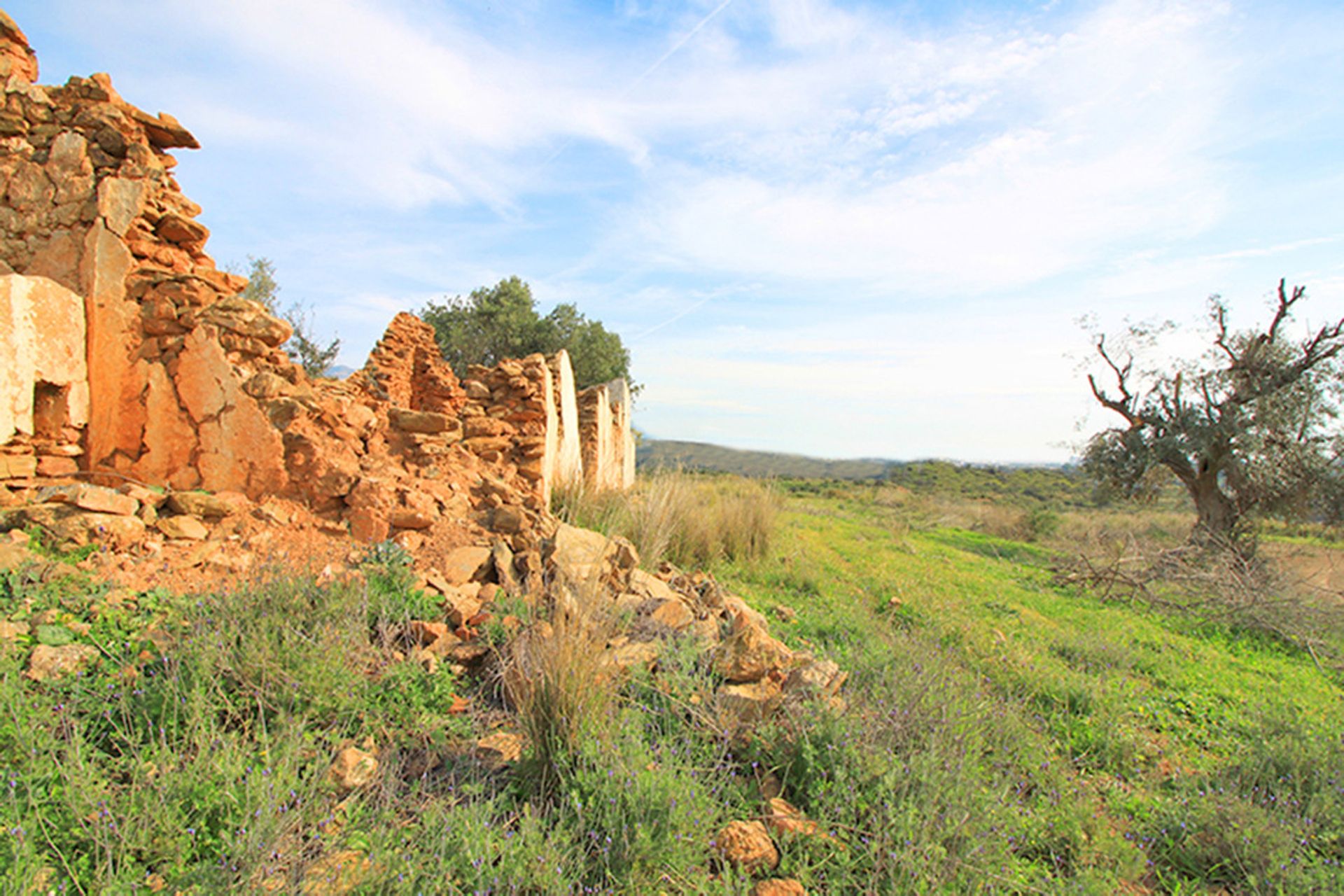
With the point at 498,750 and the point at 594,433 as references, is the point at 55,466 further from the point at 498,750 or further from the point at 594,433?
the point at 594,433

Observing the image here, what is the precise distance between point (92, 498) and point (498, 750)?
326cm

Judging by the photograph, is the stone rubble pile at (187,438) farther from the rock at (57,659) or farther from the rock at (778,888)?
the rock at (778,888)

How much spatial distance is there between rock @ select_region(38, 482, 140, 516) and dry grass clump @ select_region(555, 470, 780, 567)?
3.36 m

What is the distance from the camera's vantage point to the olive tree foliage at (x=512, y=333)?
895 inches

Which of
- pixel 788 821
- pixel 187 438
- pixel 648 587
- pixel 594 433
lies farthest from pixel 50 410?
pixel 594 433

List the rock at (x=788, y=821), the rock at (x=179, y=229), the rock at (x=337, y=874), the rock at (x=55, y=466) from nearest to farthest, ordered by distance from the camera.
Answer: the rock at (x=337, y=874) < the rock at (x=788, y=821) < the rock at (x=55, y=466) < the rock at (x=179, y=229)

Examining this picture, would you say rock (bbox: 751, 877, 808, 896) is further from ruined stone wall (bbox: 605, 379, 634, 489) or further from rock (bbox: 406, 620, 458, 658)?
ruined stone wall (bbox: 605, 379, 634, 489)

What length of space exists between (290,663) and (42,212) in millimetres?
4574

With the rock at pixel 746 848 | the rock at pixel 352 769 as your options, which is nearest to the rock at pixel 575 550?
the rock at pixel 352 769

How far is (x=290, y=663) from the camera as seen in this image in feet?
9.68

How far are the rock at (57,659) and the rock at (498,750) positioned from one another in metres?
1.83

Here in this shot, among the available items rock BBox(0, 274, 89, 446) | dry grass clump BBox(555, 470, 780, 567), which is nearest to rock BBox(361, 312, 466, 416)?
dry grass clump BBox(555, 470, 780, 567)

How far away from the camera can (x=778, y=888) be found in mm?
2404

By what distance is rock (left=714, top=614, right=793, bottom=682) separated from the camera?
3.77 m
